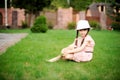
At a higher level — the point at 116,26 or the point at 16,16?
the point at 16,16

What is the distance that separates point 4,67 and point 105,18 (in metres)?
36.7

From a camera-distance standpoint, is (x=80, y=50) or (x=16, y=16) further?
(x=16, y=16)

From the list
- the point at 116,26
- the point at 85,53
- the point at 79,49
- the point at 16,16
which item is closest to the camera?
the point at 79,49

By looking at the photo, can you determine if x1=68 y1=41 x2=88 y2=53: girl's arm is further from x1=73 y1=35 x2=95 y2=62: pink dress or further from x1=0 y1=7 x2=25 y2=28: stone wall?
x1=0 y1=7 x2=25 y2=28: stone wall

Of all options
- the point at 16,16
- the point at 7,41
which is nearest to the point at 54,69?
the point at 7,41

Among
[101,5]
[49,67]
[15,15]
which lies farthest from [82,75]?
[101,5]

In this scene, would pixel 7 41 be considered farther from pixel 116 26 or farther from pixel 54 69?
pixel 116 26

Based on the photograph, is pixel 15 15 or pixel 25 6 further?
pixel 15 15

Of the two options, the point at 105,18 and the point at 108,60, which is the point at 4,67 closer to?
the point at 108,60

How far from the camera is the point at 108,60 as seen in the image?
9750mm

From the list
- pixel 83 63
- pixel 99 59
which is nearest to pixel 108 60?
pixel 99 59

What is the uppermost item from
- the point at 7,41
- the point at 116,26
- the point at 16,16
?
the point at 16,16

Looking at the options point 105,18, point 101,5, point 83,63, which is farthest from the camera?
point 101,5

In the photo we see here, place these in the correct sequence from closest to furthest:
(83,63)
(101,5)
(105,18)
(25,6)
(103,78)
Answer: (103,78), (83,63), (25,6), (105,18), (101,5)
